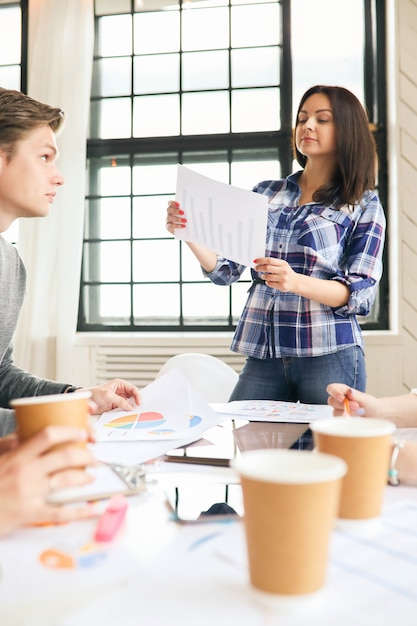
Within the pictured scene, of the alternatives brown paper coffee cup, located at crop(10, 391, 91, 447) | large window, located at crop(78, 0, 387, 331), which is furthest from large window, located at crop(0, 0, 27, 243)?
brown paper coffee cup, located at crop(10, 391, 91, 447)

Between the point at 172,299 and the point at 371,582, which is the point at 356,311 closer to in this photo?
the point at 371,582

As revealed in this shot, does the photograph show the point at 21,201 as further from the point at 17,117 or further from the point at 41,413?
the point at 41,413

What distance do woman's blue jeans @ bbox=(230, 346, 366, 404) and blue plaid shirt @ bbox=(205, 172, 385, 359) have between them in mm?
27

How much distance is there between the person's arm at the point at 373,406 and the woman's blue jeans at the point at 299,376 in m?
0.47

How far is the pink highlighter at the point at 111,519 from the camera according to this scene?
607 mm

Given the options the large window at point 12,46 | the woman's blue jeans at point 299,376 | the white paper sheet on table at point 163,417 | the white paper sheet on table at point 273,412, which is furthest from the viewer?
the large window at point 12,46

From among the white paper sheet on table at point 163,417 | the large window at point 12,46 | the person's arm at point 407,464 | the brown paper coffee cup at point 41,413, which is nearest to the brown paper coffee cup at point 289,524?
the brown paper coffee cup at point 41,413

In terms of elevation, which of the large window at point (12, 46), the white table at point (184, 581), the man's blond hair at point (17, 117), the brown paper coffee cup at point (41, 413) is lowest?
the white table at point (184, 581)

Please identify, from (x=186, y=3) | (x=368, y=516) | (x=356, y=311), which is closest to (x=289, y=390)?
(x=356, y=311)

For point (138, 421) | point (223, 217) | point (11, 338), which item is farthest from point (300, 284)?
point (11, 338)

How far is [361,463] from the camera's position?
2.08ft

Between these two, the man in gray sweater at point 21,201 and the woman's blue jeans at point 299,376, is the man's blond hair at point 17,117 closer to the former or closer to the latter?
the man in gray sweater at point 21,201

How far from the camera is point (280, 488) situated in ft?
1.52

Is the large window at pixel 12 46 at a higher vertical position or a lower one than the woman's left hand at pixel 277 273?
higher
